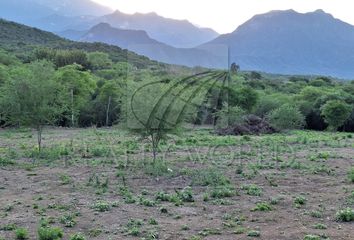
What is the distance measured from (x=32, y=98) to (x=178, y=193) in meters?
12.2

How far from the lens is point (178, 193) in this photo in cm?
1636

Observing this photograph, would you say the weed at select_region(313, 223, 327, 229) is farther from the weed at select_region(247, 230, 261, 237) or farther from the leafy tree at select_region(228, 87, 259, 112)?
the leafy tree at select_region(228, 87, 259, 112)

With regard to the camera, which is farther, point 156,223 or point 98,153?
point 98,153

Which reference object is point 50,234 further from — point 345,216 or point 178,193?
point 345,216

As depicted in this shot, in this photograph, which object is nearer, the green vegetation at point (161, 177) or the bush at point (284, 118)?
the green vegetation at point (161, 177)

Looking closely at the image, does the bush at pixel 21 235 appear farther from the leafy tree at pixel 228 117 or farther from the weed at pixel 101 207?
the leafy tree at pixel 228 117

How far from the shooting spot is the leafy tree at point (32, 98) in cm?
2523

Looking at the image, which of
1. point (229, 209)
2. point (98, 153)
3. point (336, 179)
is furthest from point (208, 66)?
point (229, 209)

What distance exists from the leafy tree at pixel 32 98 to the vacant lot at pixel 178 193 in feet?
6.36

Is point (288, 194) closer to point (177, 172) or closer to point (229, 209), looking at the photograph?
point (229, 209)

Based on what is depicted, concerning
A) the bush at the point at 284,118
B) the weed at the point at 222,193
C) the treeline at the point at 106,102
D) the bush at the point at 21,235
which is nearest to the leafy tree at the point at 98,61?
the treeline at the point at 106,102

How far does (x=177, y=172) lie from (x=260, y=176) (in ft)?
11.6

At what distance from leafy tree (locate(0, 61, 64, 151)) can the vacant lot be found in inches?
76.3

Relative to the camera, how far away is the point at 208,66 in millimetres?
26656
